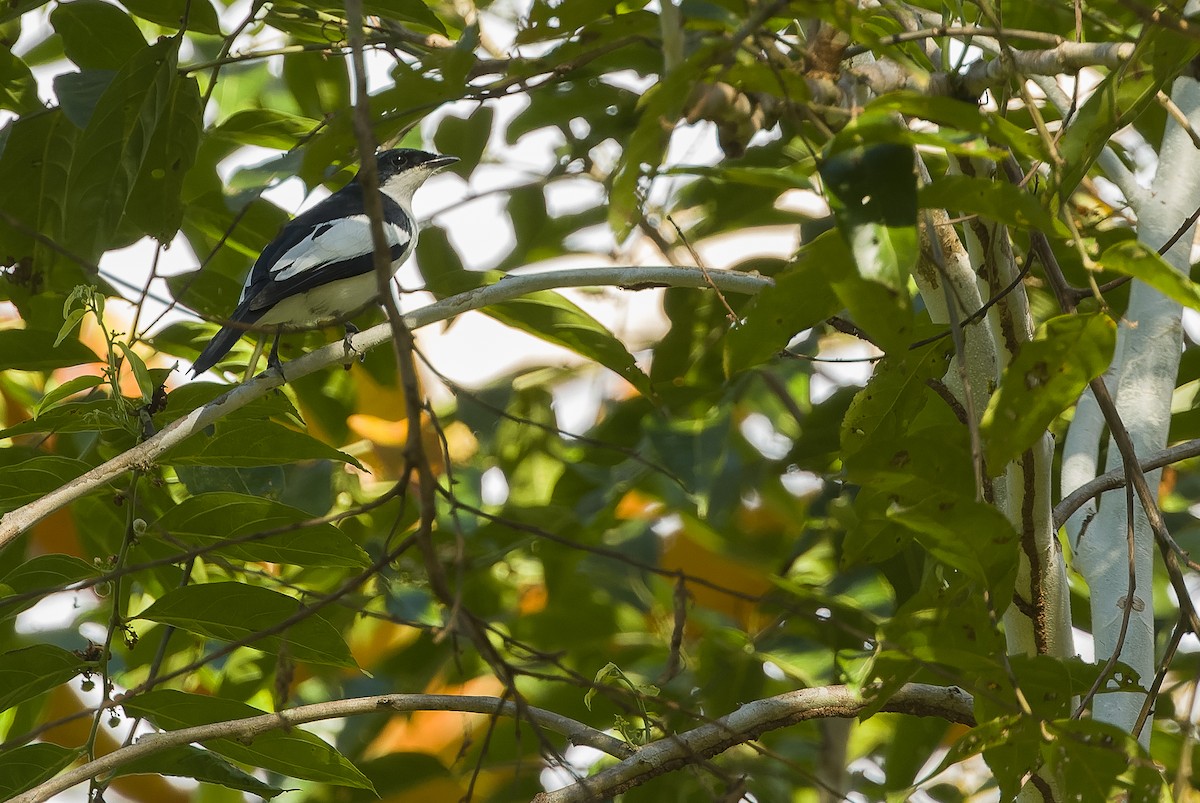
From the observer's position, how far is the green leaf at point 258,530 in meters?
1.72

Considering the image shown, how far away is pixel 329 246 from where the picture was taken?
3232 millimetres

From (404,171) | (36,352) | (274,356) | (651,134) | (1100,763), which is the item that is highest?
(404,171)

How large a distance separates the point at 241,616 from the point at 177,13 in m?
1.24

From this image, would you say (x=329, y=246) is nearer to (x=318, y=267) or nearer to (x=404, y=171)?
(x=318, y=267)

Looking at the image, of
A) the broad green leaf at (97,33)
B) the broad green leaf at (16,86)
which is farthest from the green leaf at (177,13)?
the broad green leaf at (16,86)

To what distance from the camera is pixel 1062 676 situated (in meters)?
1.26

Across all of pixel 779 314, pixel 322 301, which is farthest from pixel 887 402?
pixel 322 301

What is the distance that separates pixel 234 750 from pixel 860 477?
105 cm

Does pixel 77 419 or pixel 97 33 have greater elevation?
pixel 97 33

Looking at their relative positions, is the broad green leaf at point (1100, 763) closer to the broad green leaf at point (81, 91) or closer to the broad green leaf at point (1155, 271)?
the broad green leaf at point (1155, 271)

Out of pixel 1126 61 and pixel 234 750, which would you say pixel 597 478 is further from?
pixel 1126 61

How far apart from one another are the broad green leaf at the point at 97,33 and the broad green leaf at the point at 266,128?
25cm

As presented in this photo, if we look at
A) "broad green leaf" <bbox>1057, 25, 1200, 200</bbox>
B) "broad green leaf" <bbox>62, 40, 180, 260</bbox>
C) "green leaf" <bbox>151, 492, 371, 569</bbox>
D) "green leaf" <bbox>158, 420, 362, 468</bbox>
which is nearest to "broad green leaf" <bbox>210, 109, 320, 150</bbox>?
"broad green leaf" <bbox>62, 40, 180, 260</bbox>

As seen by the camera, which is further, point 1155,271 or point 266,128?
point 266,128
